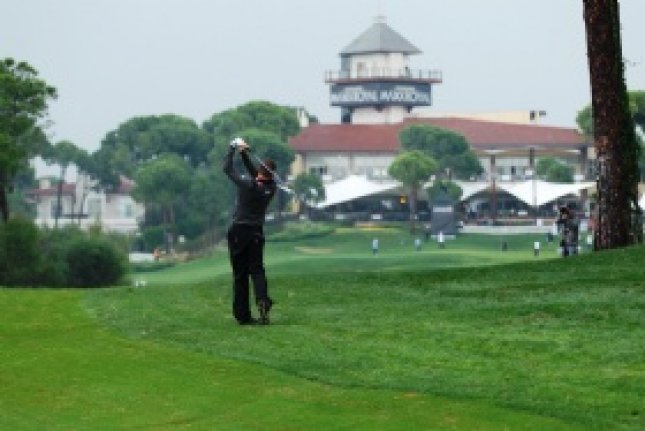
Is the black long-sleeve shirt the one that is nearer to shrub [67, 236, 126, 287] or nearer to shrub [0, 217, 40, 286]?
shrub [0, 217, 40, 286]

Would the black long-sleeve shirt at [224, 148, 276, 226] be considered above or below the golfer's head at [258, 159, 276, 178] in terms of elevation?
below

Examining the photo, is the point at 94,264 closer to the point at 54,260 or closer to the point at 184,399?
the point at 54,260

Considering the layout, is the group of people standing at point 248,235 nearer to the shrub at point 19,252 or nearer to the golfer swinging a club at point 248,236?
the golfer swinging a club at point 248,236

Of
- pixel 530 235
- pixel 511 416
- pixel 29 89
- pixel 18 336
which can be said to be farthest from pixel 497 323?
pixel 530 235

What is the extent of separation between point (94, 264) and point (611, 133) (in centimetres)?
5430

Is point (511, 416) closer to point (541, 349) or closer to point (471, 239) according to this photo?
point (541, 349)

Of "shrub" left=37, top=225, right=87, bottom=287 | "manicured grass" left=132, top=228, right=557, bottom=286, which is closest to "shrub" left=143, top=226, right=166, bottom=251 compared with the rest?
"manicured grass" left=132, top=228, right=557, bottom=286

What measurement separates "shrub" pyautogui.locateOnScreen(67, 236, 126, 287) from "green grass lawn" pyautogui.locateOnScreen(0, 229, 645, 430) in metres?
56.7

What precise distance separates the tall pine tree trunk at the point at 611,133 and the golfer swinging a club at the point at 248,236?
14.5 metres

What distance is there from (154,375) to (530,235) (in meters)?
150

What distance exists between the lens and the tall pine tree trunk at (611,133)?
37.8 m

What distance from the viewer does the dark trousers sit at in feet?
80.1

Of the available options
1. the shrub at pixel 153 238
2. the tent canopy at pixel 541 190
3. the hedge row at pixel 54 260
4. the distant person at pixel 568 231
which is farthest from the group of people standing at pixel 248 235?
the tent canopy at pixel 541 190

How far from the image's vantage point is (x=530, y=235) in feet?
551
